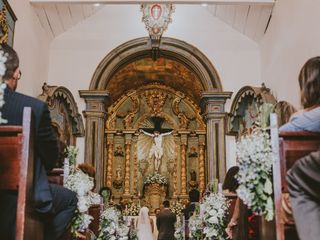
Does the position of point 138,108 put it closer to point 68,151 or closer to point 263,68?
point 263,68

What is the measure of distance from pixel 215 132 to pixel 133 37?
310cm

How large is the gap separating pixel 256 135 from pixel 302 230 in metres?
1.40

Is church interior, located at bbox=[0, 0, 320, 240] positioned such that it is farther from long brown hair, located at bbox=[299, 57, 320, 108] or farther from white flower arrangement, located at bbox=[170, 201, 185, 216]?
long brown hair, located at bbox=[299, 57, 320, 108]

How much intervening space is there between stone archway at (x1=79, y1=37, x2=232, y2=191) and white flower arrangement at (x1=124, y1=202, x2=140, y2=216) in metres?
2.15

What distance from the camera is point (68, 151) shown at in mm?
6234

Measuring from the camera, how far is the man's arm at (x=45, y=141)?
11.5 feet

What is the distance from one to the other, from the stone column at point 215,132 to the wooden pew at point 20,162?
8.75m

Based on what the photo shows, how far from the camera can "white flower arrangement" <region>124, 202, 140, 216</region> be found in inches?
550

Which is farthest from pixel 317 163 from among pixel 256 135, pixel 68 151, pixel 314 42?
pixel 314 42

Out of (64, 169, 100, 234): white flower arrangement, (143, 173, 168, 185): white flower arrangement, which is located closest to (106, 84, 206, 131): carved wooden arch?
(143, 173, 168, 185): white flower arrangement

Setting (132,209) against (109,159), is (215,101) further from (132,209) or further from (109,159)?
(109,159)

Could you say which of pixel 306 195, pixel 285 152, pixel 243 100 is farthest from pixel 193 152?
pixel 306 195

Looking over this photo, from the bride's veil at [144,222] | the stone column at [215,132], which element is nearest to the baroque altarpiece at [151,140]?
the bride's veil at [144,222]

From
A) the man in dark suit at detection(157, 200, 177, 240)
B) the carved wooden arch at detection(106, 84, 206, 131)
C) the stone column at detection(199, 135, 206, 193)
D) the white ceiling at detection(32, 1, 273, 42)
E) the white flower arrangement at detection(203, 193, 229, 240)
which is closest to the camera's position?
the white flower arrangement at detection(203, 193, 229, 240)
